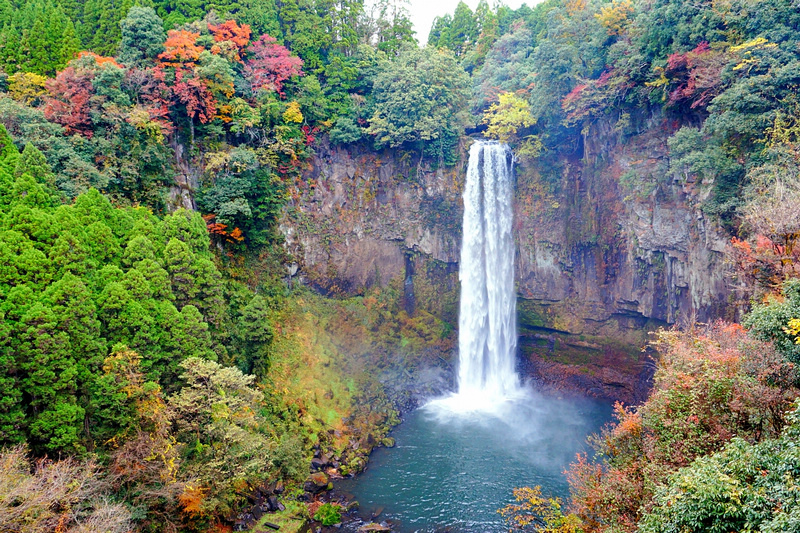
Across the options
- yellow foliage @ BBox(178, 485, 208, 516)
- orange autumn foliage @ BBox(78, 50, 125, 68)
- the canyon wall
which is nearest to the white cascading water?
the canyon wall

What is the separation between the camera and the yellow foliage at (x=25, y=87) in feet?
67.9

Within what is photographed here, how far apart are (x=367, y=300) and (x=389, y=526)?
15.2 metres

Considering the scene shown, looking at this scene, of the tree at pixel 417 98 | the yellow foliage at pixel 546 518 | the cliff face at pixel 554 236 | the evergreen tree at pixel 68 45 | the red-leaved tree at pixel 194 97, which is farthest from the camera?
the tree at pixel 417 98

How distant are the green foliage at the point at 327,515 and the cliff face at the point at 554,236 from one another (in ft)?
46.2

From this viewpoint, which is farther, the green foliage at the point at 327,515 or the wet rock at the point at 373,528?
the green foliage at the point at 327,515

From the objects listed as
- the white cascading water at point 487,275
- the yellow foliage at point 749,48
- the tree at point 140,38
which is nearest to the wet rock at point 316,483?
the white cascading water at point 487,275

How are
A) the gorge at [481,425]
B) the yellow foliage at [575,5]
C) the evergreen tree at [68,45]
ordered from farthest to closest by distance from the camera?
the yellow foliage at [575,5] → the evergreen tree at [68,45] → the gorge at [481,425]

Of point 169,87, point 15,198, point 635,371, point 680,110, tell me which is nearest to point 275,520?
point 15,198

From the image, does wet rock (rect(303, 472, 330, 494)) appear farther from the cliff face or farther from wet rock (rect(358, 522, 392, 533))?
the cliff face

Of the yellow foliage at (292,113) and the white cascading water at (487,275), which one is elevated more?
the yellow foliage at (292,113)

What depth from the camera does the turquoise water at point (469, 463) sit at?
1844 cm

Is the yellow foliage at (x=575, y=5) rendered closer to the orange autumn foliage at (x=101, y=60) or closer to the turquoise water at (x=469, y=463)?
the turquoise water at (x=469, y=463)

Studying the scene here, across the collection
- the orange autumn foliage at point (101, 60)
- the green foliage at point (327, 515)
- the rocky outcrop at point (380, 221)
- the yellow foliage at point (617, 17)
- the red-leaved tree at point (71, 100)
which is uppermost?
the yellow foliage at point (617, 17)

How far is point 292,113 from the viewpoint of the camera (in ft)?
87.6
